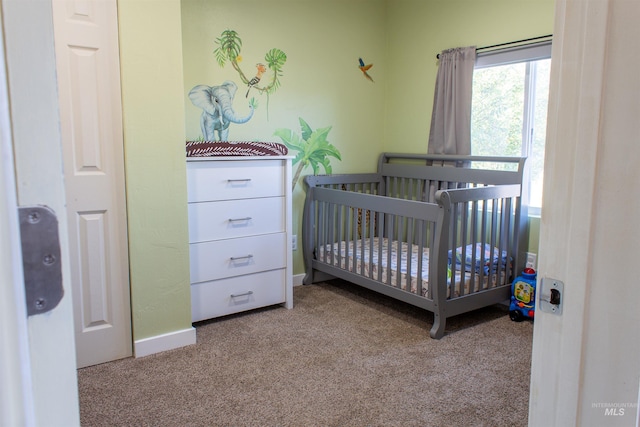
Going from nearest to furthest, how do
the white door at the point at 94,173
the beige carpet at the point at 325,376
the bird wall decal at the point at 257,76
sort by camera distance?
1. the beige carpet at the point at 325,376
2. the white door at the point at 94,173
3. the bird wall decal at the point at 257,76

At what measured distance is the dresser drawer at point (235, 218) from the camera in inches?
111

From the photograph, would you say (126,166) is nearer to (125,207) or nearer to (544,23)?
(125,207)

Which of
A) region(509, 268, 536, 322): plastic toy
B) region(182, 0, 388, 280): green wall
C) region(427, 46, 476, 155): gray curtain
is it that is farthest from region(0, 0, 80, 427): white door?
region(427, 46, 476, 155): gray curtain

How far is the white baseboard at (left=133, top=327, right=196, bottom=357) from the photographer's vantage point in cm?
249

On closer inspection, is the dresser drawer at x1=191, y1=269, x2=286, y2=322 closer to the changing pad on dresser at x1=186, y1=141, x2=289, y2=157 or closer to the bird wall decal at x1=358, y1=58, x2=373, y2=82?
the changing pad on dresser at x1=186, y1=141, x2=289, y2=157

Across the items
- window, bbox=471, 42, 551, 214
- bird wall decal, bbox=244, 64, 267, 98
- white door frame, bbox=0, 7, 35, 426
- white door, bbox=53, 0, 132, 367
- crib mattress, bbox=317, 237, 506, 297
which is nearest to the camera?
white door frame, bbox=0, 7, 35, 426

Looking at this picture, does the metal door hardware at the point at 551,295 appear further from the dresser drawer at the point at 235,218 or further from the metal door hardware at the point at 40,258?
the dresser drawer at the point at 235,218

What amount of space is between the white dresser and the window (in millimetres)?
1466

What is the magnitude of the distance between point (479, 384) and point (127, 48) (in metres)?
2.25

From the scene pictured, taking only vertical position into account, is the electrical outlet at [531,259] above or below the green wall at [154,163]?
below

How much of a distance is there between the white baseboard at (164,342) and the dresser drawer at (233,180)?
74 cm

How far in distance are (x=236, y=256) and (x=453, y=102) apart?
1.88m

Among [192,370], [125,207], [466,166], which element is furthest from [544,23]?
[192,370]

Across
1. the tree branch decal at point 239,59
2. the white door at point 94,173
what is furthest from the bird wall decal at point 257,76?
the white door at point 94,173
